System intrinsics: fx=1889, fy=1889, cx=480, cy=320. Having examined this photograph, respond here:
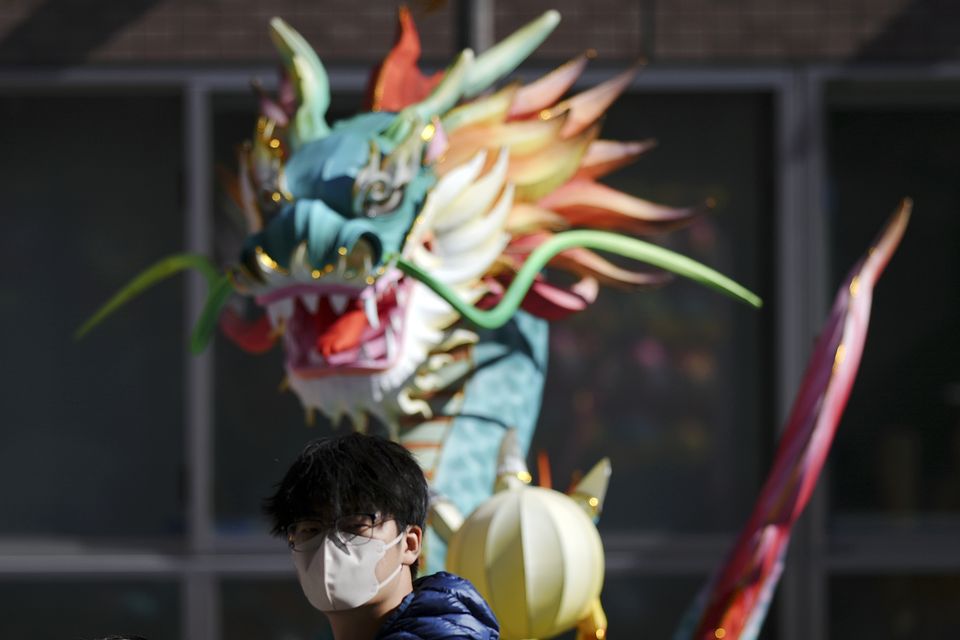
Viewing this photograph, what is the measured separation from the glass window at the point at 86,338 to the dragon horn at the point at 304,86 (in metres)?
2.50

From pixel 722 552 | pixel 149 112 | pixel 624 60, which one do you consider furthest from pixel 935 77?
pixel 149 112

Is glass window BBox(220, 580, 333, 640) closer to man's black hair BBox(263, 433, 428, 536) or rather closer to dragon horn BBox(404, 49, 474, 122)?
dragon horn BBox(404, 49, 474, 122)

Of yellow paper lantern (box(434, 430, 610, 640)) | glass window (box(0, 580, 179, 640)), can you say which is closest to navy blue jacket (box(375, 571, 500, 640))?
yellow paper lantern (box(434, 430, 610, 640))

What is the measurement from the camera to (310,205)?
11.3ft

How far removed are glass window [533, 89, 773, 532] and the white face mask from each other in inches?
158

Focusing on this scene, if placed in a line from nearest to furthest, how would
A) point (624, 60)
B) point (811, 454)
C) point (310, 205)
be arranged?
point (310, 205) < point (811, 454) < point (624, 60)

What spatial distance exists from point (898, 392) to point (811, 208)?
0.69m

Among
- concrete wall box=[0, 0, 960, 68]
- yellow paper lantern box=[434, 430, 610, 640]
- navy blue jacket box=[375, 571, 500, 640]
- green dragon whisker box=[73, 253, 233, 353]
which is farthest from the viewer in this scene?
concrete wall box=[0, 0, 960, 68]

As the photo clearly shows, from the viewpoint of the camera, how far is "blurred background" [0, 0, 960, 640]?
6.05 meters

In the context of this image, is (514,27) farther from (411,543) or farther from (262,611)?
(411,543)

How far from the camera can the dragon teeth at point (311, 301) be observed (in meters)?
3.46

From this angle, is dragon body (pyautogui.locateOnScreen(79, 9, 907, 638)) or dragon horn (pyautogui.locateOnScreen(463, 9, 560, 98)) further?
dragon horn (pyautogui.locateOnScreen(463, 9, 560, 98))

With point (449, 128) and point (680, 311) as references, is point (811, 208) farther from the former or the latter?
point (449, 128)

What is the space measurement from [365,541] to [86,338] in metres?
4.32
